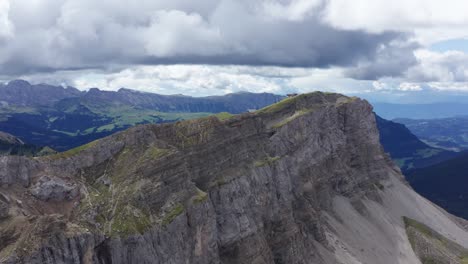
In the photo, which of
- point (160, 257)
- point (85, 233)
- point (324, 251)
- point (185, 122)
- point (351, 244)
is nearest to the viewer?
point (85, 233)

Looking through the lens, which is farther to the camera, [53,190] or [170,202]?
[170,202]

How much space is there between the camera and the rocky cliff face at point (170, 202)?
308ft

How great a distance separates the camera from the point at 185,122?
147m

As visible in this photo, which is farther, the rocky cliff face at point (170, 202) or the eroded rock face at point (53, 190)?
the eroded rock face at point (53, 190)

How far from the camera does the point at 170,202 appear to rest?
117 m

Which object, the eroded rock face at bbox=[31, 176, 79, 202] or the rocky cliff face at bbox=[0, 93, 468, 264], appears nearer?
the rocky cliff face at bbox=[0, 93, 468, 264]

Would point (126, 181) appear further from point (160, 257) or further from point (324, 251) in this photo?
point (324, 251)

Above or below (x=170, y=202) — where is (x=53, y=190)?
above

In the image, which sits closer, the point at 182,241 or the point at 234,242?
the point at 182,241

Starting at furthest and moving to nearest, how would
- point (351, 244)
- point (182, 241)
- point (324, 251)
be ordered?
point (351, 244) → point (324, 251) → point (182, 241)

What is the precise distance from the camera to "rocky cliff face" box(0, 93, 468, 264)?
94.0m

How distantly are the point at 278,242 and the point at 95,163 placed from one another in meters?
65.0

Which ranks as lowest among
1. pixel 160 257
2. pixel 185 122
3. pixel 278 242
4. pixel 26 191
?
pixel 278 242

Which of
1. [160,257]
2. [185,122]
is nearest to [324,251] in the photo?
[185,122]
